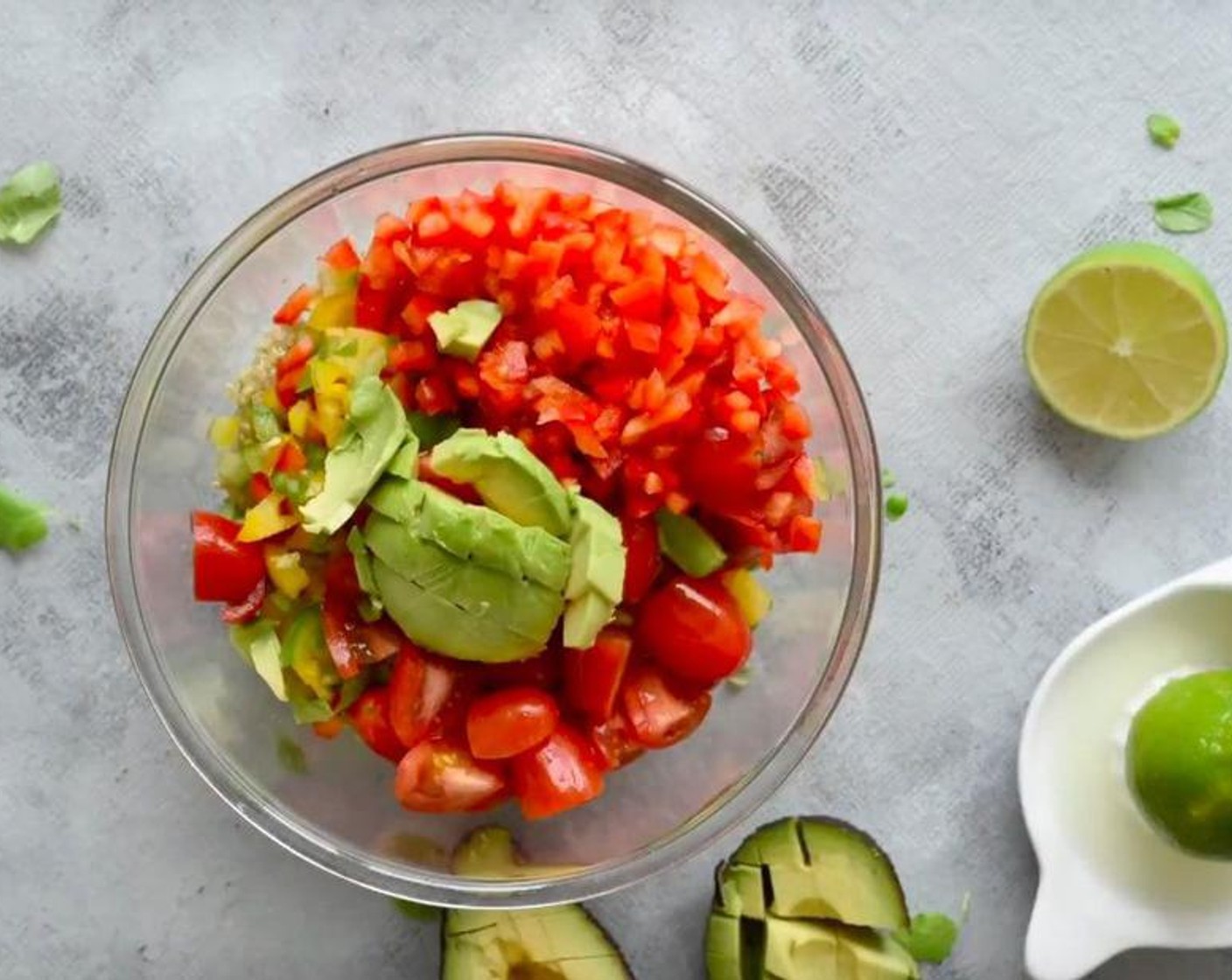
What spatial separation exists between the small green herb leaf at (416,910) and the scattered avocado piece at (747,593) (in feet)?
1.48

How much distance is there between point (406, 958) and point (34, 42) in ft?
3.32

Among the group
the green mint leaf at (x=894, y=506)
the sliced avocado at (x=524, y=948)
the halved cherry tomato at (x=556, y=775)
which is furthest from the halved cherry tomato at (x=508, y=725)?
the green mint leaf at (x=894, y=506)

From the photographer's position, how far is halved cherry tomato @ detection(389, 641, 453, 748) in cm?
142

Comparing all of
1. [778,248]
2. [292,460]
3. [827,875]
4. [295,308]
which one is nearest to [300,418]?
[292,460]

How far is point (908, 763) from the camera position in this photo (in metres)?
1.70

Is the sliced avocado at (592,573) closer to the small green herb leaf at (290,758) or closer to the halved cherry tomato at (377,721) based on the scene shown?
the halved cherry tomato at (377,721)

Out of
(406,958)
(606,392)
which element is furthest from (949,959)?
(606,392)

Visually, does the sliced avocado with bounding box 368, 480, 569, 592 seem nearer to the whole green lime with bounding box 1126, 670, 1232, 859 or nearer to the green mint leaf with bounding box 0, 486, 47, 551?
the green mint leaf with bounding box 0, 486, 47, 551

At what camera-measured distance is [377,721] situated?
1.47 m

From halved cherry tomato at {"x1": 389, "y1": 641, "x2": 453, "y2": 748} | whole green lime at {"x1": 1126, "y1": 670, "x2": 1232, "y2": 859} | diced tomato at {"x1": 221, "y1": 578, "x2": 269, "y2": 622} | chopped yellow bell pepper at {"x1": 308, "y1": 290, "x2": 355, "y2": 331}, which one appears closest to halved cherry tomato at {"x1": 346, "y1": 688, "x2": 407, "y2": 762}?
halved cherry tomato at {"x1": 389, "y1": 641, "x2": 453, "y2": 748}

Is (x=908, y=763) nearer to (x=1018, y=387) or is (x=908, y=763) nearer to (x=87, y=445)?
(x=1018, y=387)

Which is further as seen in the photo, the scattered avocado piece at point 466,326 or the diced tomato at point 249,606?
the diced tomato at point 249,606

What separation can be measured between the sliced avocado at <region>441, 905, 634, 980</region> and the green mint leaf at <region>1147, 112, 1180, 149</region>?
100 cm

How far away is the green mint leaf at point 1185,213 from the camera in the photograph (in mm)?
1709
